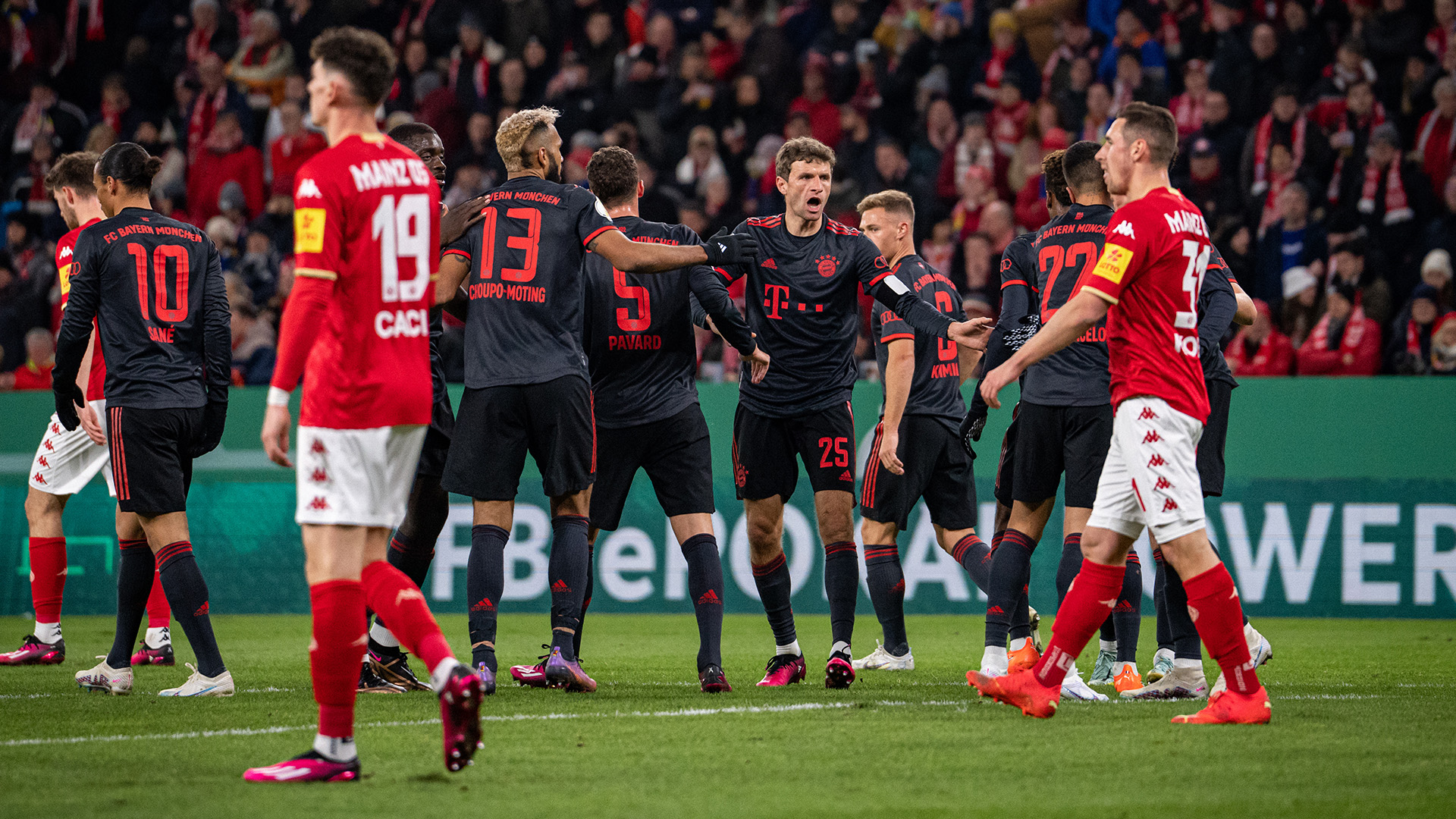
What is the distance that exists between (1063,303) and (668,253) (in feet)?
6.01

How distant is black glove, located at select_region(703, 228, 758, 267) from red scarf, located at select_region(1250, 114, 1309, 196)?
8864mm

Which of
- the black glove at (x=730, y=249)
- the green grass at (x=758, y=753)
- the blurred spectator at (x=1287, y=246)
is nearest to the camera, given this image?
the green grass at (x=758, y=753)

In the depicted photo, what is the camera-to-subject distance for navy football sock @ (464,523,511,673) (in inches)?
253

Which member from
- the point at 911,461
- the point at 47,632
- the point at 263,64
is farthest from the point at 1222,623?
the point at 263,64

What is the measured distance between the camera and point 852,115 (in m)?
15.3

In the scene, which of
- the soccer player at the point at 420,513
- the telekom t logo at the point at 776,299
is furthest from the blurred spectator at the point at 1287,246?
the soccer player at the point at 420,513

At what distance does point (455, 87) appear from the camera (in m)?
16.6

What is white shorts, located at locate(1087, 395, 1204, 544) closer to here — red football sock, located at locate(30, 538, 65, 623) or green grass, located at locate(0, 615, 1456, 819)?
green grass, located at locate(0, 615, 1456, 819)

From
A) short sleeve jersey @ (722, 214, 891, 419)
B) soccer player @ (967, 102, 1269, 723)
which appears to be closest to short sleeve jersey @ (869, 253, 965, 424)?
short sleeve jersey @ (722, 214, 891, 419)

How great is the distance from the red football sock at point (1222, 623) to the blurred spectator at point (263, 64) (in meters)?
14.0

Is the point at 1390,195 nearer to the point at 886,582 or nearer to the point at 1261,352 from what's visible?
the point at 1261,352

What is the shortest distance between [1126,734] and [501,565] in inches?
108

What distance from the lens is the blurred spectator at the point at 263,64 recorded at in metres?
16.9

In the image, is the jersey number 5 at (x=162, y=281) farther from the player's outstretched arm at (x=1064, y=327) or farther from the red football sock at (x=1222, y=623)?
the red football sock at (x=1222, y=623)
